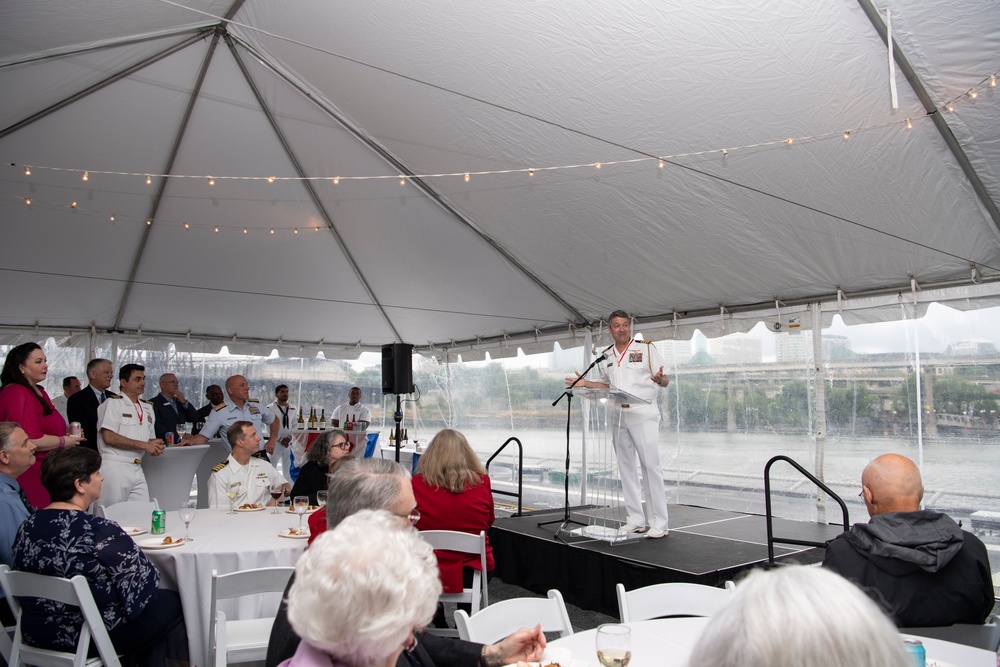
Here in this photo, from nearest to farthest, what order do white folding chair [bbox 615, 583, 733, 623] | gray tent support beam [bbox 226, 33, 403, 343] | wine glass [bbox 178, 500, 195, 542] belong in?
white folding chair [bbox 615, 583, 733, 623] < wine glass [bbox 178, 500, 195, 542] < gray tent support beam [bbox 226, 33, 403, 343]

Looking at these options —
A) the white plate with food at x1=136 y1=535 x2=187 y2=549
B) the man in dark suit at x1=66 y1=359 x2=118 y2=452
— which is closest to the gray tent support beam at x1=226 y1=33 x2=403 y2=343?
the man in dark suit at x1=66 y1=359 x2=118 y2=452

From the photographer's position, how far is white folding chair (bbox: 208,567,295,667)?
7.74 feet

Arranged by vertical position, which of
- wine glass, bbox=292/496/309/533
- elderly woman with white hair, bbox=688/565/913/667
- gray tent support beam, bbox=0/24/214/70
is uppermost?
gray tent support beam, bbox=0/24/214/70

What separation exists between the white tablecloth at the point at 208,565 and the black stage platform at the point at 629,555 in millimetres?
2242

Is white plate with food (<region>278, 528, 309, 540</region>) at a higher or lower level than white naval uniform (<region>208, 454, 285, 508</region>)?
lower

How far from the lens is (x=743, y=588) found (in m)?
0.91

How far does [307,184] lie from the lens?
22.4ft

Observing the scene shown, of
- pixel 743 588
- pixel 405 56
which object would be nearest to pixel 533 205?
pixel 405 56

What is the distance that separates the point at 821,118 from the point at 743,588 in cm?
374

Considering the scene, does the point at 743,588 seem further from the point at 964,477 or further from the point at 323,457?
the point at 964,477

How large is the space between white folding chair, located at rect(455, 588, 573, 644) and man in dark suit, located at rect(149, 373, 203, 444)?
5.88 meters

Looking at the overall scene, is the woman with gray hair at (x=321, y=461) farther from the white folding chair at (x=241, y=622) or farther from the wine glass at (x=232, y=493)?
the white folding chair at (x=241, y=622)

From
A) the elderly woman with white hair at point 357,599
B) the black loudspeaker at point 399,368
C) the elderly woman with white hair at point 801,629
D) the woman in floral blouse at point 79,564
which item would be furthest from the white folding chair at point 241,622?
the black loudspeaker at point 399,368

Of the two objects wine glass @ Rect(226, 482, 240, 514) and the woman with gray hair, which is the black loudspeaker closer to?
the woman with gray hair
